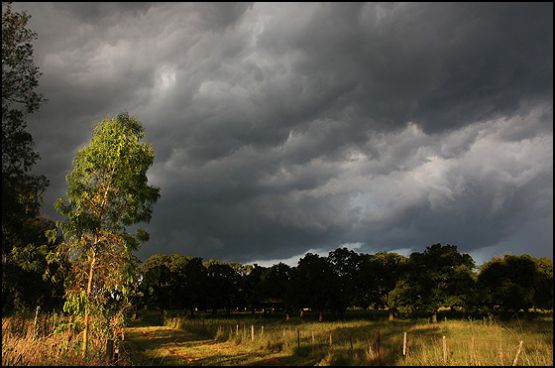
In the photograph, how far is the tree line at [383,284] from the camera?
56000 millimetres

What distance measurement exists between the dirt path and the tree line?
15.1m

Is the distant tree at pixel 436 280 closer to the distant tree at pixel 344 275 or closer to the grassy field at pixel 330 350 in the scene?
the distant tree at pixel 344 275

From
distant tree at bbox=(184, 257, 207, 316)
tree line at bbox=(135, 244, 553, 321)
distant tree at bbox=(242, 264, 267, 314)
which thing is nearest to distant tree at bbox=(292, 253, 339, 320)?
tree line at bbox=(135, 244, 553, 321)

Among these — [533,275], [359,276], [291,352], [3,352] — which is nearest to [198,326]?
[291,352]

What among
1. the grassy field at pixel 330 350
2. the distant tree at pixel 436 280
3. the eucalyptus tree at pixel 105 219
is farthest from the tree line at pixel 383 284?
the eucalyptus tree at pixel 105 219

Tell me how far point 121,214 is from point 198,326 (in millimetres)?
33075

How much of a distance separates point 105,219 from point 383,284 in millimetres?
58031

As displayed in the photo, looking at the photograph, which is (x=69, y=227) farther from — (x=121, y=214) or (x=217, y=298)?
(x=217, y=298)

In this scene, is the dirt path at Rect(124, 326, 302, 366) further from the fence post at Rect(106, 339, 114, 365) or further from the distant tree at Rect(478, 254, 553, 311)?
the distant tree at Rect(478, 254, 553, 311)

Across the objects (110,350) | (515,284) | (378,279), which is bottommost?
(378,279)

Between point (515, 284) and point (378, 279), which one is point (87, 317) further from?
point (378, 279)

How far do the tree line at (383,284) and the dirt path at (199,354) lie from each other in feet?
49.5

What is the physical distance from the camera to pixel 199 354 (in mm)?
27766

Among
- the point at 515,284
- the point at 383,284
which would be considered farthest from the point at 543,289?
the point at 383,284
